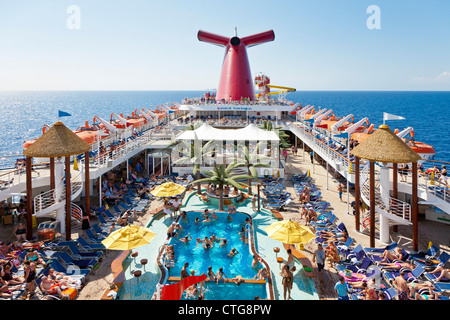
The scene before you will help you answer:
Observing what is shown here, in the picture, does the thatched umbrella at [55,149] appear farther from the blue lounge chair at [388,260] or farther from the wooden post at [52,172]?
the blue lounge chair at [388,260]

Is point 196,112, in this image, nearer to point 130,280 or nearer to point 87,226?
point 87,226

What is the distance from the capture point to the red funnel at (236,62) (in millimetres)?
28750

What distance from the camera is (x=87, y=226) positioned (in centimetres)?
1051

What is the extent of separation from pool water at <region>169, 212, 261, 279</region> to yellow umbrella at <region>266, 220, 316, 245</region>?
1234 millimetres

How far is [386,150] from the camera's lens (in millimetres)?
9062

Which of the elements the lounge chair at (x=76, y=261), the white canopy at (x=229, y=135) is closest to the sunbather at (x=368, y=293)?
the lounge chair at (x=76, y=261)

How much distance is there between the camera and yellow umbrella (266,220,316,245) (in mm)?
8148

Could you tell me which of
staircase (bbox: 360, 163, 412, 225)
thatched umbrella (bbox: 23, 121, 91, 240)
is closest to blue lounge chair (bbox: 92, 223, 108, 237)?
thatched umbrella (bbox: 23, 121, 91, 240)

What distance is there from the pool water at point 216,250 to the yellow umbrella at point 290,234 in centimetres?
123

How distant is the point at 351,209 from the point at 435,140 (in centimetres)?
4034

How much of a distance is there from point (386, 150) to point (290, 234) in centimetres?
388

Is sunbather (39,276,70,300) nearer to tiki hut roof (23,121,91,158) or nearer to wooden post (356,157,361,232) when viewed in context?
tiki hut roof (23,121,91,158)

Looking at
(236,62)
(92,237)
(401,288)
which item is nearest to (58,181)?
(92,237)
